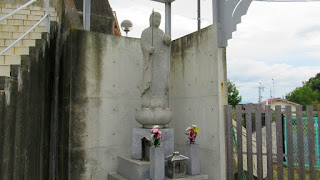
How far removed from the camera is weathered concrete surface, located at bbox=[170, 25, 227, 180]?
5.09 m

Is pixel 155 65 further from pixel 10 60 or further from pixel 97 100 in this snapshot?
pixel 10 60

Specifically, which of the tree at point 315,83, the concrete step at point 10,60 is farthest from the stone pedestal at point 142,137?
the tree at point 315,83

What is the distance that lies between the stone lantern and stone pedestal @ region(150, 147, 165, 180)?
195mm

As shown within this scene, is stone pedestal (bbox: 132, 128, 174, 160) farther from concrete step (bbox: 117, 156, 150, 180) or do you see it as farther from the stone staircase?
the stone staircase

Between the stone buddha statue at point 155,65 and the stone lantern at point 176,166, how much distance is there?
1067 millimetres

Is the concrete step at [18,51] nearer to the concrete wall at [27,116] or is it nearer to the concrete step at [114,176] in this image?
the concrete wall at [27,116]

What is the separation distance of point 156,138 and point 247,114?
1.78 metres

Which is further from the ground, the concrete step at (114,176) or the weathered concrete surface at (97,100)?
the weathered concrete surface at (97,100)

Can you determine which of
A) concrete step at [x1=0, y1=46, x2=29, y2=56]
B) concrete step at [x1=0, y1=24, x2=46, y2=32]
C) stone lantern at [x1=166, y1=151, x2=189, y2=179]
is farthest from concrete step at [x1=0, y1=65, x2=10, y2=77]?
stone lantern at [x1=166, y1=151, x2=189, y2=179]

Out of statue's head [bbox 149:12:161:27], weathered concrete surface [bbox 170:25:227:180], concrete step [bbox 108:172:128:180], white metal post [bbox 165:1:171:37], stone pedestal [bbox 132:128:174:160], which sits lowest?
concrete step [bbox 108:172:128:180]

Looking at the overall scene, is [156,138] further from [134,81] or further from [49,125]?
[49,125]

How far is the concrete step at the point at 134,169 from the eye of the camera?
15.0 feet

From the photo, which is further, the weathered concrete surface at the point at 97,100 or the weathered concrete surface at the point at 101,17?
the weathered concrete surface at the point at 101,17

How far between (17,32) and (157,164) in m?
3.89
